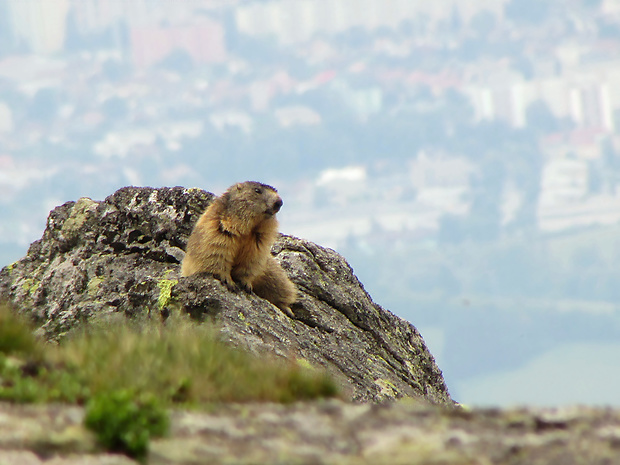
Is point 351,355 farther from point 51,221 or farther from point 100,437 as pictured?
point 100,437

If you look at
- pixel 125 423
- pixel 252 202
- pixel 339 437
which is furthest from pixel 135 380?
pixel 252 202

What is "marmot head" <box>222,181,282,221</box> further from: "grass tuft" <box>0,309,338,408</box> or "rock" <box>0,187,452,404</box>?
"grass tuft" <box>0,309,338,408</box>

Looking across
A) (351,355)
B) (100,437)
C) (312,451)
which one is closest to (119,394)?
(100,437)

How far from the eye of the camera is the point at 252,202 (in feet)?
49.8

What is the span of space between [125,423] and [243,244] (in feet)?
30.6

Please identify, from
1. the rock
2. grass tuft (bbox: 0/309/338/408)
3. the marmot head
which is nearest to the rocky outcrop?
grass tuft (bbox: 0/309/338/408)

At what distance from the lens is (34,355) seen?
23.9 ft

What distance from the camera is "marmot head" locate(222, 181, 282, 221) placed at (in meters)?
15.1

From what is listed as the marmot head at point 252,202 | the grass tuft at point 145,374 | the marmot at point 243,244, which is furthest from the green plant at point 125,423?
the marmot head at point 252,202

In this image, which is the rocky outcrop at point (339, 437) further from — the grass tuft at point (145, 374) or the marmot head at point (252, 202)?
the marmot head at point (252, 202)

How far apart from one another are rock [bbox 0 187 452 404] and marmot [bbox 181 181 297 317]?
467 mm

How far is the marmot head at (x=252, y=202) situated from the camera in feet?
49.5

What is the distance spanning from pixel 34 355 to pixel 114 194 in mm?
10020

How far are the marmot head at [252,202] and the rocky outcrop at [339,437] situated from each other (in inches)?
350
